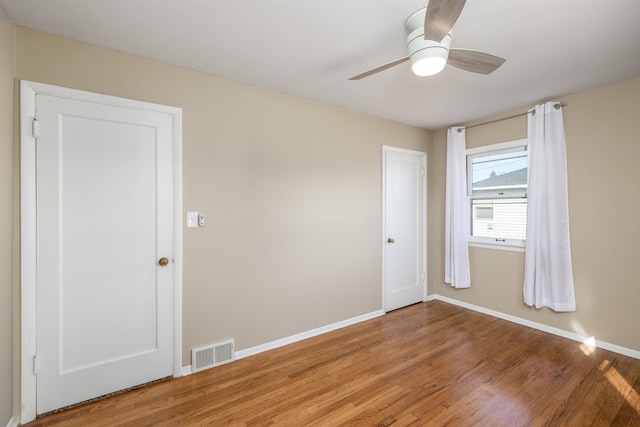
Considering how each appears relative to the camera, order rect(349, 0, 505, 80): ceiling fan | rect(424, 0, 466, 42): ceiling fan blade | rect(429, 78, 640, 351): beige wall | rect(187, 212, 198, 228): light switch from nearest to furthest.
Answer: rect(424, 0, 466, 42): ceiling fan blade → rect(349, 0, 505, 80): ceiling fan → rect(187, 212, 198, 228): light switch → rect(429, 78, 640, 351): beige wall

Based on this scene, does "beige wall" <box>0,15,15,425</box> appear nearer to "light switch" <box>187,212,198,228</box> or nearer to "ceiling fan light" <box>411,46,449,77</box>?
"light switch" <box>187,212,198,228</box>

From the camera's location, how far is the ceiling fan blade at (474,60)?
1.66 m

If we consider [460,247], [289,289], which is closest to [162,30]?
[289,289]

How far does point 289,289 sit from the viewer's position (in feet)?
9.53

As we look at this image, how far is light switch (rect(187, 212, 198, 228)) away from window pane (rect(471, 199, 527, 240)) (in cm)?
341

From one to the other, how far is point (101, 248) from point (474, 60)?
276cm

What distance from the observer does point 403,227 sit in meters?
3.93

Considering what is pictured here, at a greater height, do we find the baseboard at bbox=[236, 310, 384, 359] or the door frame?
the door frame

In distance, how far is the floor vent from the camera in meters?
2.38

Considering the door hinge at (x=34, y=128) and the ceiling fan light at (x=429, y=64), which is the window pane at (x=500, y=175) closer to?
the ceiling fan light at (x=429, y=64)

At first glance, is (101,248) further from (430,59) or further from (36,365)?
(430,59)

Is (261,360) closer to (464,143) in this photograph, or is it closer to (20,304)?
(20,304)

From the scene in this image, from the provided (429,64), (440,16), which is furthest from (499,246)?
(440,16)

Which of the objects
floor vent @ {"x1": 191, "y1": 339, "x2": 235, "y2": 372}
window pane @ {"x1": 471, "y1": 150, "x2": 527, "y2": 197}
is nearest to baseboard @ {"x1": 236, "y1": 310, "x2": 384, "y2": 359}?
floor vent @ {"x1": 191, "y1": 339, "x2": 235, "y2": 372}
